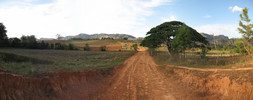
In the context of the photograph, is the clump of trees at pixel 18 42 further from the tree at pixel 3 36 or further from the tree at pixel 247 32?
the tree at pixel 247 32

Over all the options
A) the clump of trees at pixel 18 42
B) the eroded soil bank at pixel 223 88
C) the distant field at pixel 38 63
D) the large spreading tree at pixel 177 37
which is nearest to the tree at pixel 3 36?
the clump of trees at pixel 18 42

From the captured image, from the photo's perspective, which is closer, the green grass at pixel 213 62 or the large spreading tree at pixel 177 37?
the green grass at pixel 213 62

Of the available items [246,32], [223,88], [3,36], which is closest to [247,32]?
[246,32]

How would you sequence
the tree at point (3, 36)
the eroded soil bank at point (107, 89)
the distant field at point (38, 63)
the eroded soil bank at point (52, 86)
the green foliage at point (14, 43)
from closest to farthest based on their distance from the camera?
the eroded soil bank at point (52, 86) → the eroded soil bank at point (107, 89) → the distant field at point (38, 63) → the tree at point (3, 36) → the green foliage at point (14, 43)

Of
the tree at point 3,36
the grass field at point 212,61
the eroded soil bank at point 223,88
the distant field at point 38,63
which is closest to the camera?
the eroded soil bank at point 223,88

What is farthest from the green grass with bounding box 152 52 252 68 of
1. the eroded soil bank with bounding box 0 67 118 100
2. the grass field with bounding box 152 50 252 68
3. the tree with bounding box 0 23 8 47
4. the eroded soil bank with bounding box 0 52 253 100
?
the tree with bounding box 0 23 8 47

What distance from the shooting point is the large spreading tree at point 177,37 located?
1994cm

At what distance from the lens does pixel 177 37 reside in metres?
20.8

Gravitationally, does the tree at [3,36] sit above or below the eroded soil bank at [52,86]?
above

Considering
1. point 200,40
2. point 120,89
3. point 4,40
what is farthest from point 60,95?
point 4,40

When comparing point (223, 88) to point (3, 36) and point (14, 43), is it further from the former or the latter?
point (14, 43)

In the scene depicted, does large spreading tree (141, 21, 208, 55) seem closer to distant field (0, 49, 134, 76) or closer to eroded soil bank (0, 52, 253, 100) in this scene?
distant field (0, 49, 134, 76)

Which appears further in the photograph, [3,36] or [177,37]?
[3,36]

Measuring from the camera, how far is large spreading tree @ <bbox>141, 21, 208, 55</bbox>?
19938 millimetres
